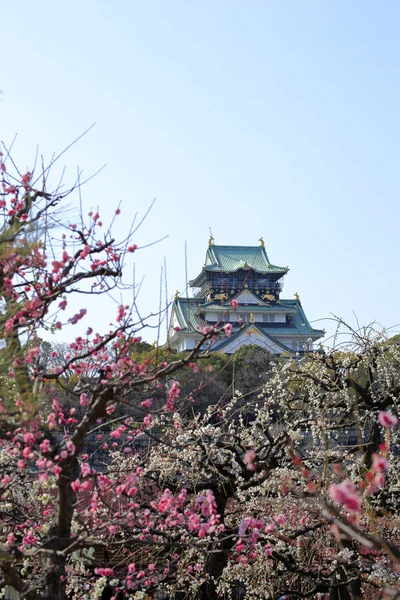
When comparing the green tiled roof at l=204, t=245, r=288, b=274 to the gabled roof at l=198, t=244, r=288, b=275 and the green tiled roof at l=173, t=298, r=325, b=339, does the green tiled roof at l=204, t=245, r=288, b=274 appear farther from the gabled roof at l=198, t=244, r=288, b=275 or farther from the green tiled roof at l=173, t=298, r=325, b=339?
the green tiled roof at l=173, t=298, r=325, b=339

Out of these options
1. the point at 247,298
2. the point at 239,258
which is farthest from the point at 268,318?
the point at 239,258

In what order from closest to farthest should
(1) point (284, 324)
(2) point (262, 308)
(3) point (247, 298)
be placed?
(2) point (262, 308) → (1) point (284, 324) → (3) point (247, 298)

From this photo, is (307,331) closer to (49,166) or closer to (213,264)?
(213,264)

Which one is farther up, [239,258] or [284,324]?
[239,258]

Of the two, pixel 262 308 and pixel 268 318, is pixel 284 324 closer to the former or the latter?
pixel 268 318

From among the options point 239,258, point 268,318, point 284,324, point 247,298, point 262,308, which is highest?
point 239,258

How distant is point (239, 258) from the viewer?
160 ft

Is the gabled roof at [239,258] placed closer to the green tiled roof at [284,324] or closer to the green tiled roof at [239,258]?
the green tiled roof at [239,258]

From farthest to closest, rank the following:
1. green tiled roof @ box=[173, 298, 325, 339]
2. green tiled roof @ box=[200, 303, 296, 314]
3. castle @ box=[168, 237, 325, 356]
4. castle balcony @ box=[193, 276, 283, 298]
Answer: castle balcony @ box=[193, 276, 283, 298] → green tiled roof @ box=[200, 303, 296, 314] → castle @ box=[168, 237, 325, 356] → green tiled roof @ box=[173, 298, 325, 339]

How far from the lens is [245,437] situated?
7.25 metres

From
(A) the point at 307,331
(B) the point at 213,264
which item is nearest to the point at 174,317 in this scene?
(B) the point at 213,264

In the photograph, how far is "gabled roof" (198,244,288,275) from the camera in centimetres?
4781

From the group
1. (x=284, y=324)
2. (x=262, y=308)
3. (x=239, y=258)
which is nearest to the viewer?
(x=262, y=308)

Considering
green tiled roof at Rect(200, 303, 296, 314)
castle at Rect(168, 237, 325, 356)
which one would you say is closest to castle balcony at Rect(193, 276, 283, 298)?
castle at Rect(168, 237, 325, 356)
